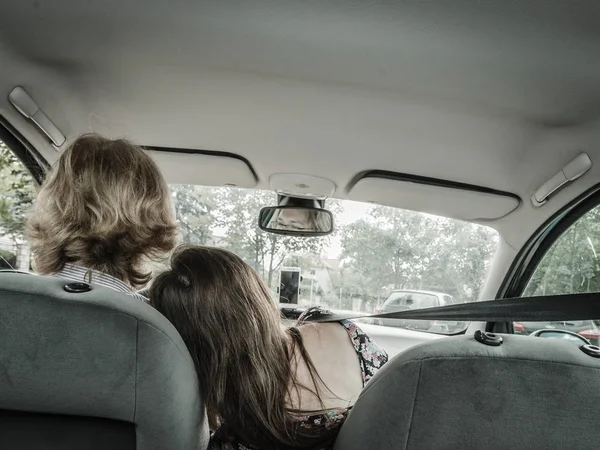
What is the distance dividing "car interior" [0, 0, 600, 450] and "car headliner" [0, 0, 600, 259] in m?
0.01

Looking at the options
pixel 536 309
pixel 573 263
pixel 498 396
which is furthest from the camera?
pixel 573 263

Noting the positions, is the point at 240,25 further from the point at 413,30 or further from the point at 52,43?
the point at 52,43

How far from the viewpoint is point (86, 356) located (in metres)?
1.13

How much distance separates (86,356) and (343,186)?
2.79m

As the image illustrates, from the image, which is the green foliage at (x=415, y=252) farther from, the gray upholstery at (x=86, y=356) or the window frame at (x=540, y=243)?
the gray upholstery at (x=86, y=356)

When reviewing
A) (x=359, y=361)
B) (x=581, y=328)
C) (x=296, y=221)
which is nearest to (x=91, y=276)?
(x=359, y=361)

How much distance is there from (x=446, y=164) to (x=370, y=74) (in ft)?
3.48

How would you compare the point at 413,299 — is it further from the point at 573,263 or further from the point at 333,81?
the point at 333,81

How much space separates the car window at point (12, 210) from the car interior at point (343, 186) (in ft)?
0.04

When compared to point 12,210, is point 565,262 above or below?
below

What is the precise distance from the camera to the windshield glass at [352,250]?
3650 mm

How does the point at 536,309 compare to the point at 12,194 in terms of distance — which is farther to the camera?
the point at 12,194

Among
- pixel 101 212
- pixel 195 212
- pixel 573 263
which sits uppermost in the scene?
pixel 195 212

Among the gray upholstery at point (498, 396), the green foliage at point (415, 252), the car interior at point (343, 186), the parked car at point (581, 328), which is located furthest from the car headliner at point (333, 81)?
the gray upholstery at point (498, 396)
